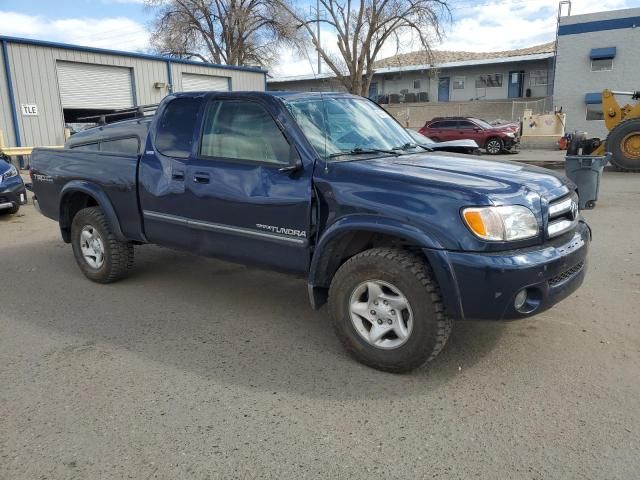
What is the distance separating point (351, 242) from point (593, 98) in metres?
30.6

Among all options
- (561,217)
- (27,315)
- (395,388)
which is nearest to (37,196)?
(27,315)

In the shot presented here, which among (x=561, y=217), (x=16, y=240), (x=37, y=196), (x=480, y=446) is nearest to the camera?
(x=480, y=446)

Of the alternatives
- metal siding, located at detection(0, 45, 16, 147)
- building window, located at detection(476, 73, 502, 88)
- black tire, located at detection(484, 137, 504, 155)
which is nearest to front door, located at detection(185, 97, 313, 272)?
metal siding, located at detection(0, 45, 16, 147)

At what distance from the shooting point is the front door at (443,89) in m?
46.8

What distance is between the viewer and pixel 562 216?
141 inches

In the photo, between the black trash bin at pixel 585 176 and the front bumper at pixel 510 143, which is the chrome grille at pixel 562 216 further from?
the front bumper at pixel 510 143

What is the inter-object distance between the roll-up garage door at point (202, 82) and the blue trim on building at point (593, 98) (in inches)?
777

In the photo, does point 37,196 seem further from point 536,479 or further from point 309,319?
point 536,479

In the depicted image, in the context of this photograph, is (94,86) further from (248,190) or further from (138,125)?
(248,190)

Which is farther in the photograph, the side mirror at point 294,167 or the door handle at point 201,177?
the door handle at point 201,177

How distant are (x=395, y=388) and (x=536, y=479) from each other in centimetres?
102

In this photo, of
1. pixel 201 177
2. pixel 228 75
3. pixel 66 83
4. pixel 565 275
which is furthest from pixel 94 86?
pixel 565 275

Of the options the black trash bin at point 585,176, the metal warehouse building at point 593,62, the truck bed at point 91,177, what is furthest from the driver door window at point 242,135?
the metal warehouse building at point 593,62

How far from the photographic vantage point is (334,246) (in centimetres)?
361
